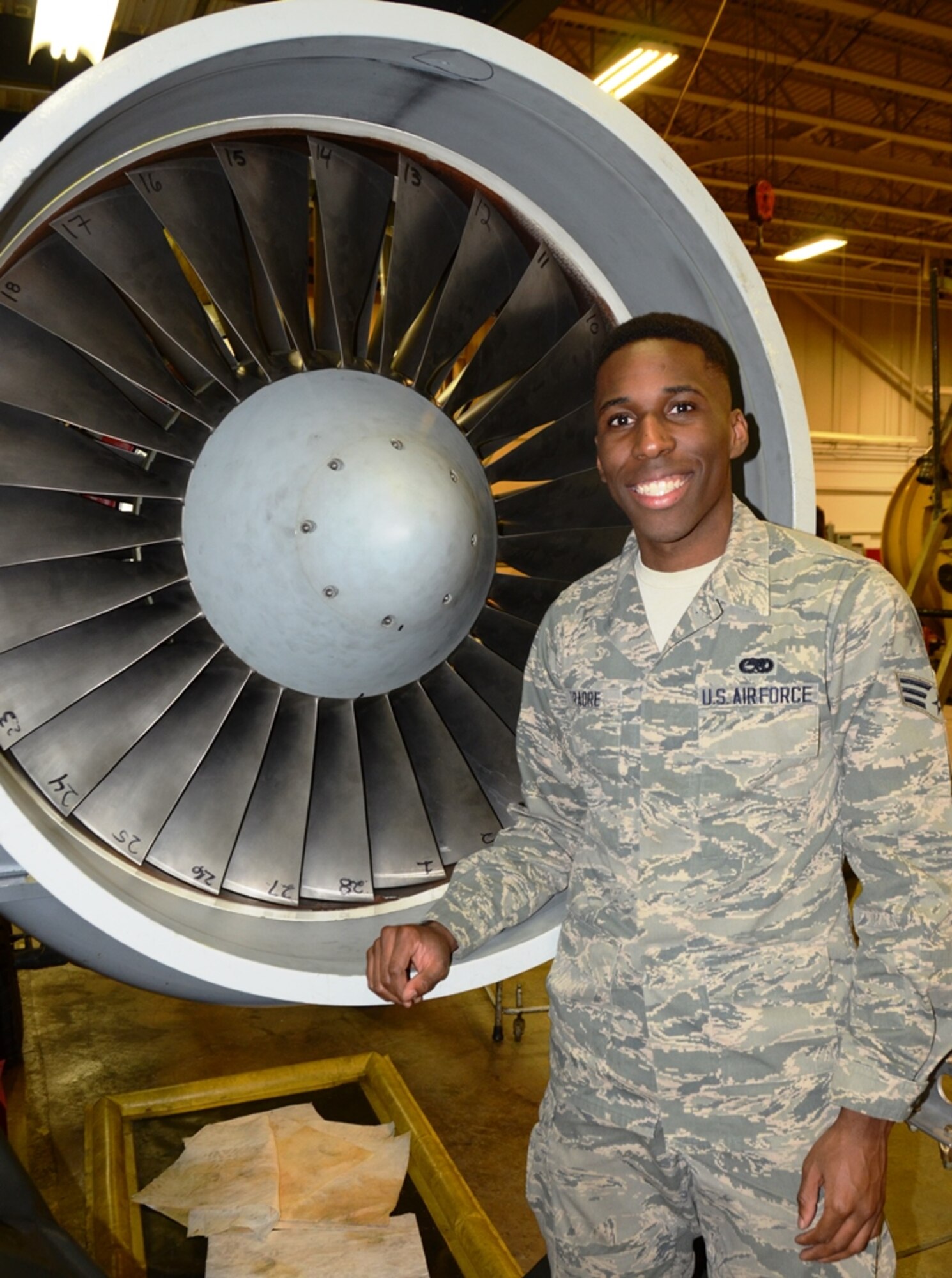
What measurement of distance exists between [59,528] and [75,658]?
220 mm

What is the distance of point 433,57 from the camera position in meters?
1.60

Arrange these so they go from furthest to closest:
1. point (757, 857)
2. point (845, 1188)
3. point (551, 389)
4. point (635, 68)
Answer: point (635, 68) < point (551, 389) < point (757, 857) < point (845, 1188)

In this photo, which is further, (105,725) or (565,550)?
(565,550)

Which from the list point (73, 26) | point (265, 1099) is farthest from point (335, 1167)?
point (73, 26)

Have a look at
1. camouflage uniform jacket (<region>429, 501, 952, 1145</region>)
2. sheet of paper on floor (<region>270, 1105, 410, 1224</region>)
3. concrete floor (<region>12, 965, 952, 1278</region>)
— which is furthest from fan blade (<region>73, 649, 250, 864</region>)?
concrete floor (<region>12, 965, 952, 1278</region>)

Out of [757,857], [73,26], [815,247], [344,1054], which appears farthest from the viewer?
[815,247]

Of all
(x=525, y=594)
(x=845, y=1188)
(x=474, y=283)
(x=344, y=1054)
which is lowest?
(x=344, y=1054)

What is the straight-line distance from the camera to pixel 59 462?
5.91 ft

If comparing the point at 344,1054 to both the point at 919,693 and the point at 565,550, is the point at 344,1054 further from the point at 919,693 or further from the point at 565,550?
the point at 919,693

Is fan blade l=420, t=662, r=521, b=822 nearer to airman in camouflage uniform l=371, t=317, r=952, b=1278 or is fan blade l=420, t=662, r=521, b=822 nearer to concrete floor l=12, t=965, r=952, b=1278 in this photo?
airman in camouflage uniform l=371, t=317, r=952, b=1278

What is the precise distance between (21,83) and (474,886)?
7.43 feet

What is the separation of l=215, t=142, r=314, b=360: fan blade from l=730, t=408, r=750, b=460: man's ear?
0.79 meters

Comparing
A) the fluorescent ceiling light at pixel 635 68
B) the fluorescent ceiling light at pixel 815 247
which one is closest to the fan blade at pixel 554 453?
the fluorescent ceiling light at pixel 635 68

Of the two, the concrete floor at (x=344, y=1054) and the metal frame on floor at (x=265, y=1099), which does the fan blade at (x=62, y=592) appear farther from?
the concrete floor at (x=344, y=1054)
